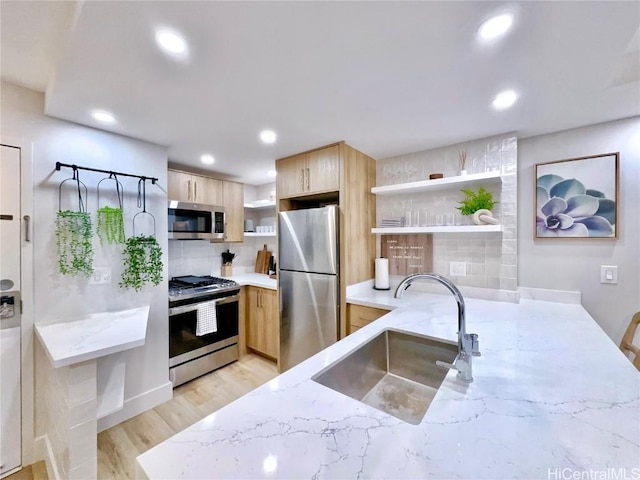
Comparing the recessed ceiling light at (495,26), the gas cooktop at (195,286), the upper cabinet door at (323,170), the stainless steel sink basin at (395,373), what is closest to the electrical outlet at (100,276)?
the gas cooktop at (195,286)

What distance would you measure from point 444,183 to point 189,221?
8.13ft

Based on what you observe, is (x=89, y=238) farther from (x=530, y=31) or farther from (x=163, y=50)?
(x=530, y=31)

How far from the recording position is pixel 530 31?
1.05m

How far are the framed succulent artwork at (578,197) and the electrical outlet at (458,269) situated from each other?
0.58m

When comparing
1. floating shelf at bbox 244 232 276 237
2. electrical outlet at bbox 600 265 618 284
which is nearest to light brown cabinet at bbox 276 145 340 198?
floating shelf at bbox 244 232 276 237

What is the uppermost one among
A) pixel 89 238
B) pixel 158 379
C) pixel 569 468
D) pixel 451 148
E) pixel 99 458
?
pixel 451 148

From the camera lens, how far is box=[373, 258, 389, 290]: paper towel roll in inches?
99.0

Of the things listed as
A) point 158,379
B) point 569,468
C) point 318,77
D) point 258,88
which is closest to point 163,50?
point 258,88

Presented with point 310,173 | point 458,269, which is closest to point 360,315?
point 458,269

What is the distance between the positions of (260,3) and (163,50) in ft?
1.75

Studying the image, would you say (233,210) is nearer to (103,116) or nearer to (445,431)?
(103,116)

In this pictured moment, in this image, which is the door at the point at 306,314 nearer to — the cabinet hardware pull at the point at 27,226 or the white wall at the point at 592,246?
the white wall at the point at 592,246

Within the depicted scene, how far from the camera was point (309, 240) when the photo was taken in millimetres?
2416

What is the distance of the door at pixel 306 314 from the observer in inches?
91.0
